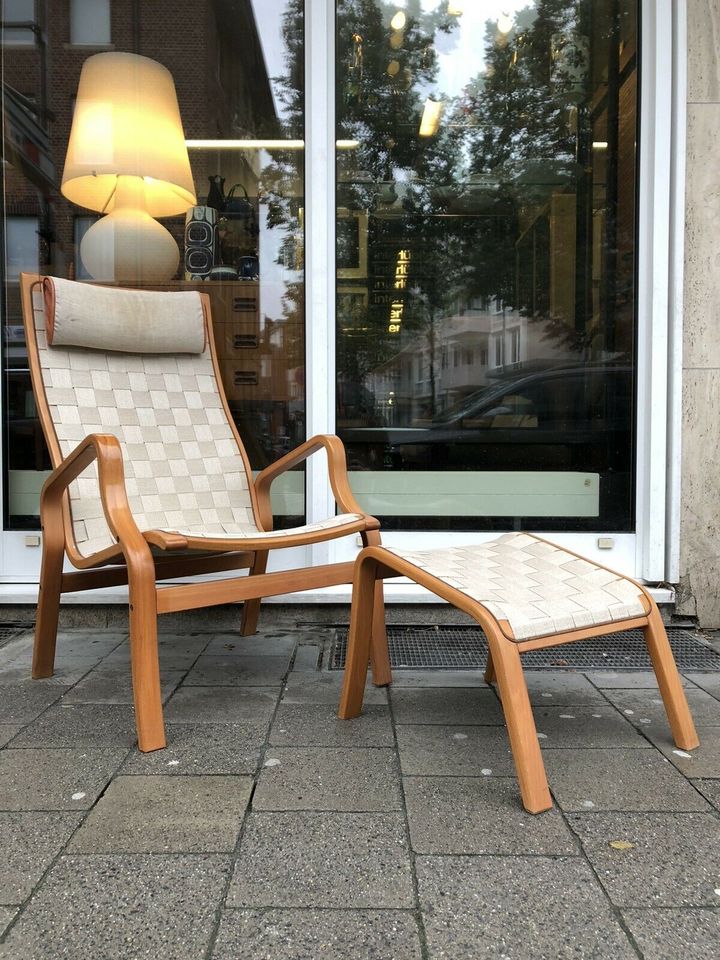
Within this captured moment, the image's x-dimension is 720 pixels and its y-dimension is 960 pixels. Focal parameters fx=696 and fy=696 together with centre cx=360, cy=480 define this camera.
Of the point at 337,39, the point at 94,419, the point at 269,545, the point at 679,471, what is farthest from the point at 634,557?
the point at 337,39

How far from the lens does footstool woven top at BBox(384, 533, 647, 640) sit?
150cm

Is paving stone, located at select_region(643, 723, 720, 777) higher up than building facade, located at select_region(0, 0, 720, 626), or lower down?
lower down

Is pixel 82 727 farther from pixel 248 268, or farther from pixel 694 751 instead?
pixel 248 268

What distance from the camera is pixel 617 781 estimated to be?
154 cm

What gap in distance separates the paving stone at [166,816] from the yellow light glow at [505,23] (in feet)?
10.1

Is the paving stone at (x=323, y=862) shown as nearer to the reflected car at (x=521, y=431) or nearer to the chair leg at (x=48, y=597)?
the chair leg at (x=48, y=597)

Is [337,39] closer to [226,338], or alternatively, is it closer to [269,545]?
[226,338]

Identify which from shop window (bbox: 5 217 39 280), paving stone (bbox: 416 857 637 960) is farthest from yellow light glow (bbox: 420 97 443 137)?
paving stone (bbox: 416 857 637 960)

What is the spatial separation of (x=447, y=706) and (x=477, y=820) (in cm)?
61

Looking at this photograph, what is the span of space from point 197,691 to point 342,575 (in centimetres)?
58

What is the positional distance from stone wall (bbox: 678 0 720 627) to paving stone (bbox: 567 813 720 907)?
59.1 inches

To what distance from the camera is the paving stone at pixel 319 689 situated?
6.60 feet

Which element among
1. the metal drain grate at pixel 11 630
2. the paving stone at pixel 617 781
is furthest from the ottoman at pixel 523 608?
the metal drain grate at pixel 11 630

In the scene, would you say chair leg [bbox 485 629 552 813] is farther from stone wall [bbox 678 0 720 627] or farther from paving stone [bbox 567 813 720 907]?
stone wall [bbox 678 0 720 627]
